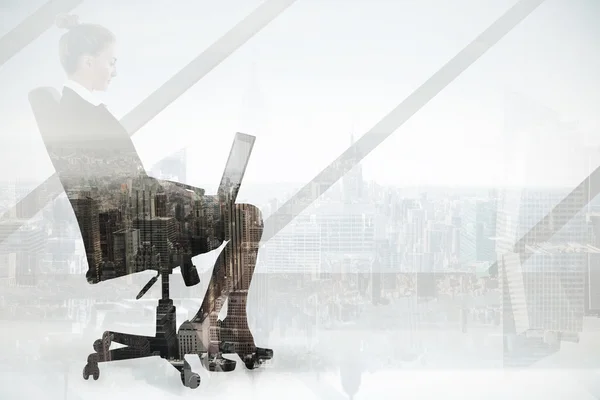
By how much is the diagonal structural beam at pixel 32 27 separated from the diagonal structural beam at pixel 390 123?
142 cm

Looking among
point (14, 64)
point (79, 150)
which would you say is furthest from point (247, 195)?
point (14, 64)

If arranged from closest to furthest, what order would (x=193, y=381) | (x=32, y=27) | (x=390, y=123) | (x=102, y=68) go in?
(x=193, y=381) → (x=102, y=68) → (x=32, y=27) → (x=390, y=123)

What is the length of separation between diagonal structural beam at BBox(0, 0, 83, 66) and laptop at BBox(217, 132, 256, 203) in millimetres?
1064

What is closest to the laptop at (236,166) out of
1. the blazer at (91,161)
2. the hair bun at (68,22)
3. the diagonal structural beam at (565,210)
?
the blazer at (91,161)

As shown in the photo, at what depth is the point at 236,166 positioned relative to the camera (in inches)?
96.9

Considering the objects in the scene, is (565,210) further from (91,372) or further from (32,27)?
(32,27)

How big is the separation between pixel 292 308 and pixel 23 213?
141cm

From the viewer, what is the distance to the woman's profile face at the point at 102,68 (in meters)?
2.36

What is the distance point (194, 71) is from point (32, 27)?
794 mm

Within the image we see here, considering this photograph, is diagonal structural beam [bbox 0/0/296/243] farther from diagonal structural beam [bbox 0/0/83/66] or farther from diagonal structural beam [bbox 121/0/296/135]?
diagonal structural beam [bbox 0/0/83/66]

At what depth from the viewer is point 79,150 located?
82.1 inches

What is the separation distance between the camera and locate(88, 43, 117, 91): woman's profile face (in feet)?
7.75

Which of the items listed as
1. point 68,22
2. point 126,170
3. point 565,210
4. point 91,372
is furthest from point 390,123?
point 91,372

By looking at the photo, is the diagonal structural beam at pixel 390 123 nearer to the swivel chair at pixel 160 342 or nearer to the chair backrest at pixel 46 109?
the swivel chair at pixel 160 342
